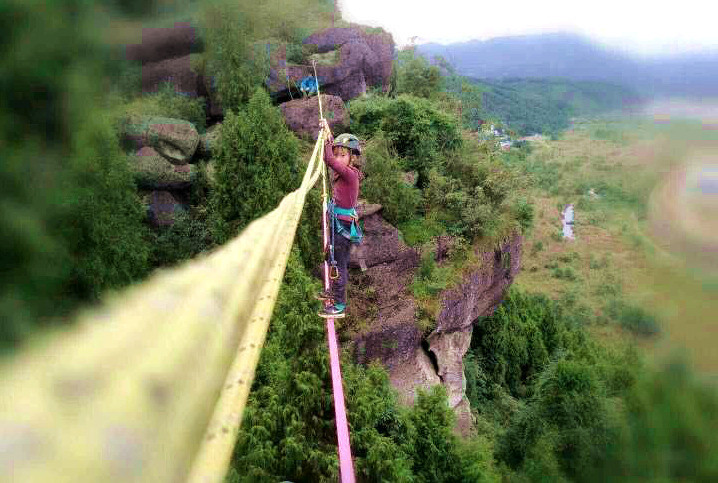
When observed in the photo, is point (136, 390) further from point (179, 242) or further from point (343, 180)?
point (179, 242)

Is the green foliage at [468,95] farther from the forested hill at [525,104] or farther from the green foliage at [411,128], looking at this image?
the green foliage at [411,128]

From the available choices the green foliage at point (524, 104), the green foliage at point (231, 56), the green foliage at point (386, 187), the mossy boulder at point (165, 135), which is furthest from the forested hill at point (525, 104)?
the mossy boulder at point (165, 135)

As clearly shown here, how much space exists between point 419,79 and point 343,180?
1377 centimetres

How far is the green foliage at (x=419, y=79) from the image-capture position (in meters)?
16.6

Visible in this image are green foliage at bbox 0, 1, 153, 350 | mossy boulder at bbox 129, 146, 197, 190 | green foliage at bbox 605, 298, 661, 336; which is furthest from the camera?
mossy boulder at bbox 129, 146, 197, 190

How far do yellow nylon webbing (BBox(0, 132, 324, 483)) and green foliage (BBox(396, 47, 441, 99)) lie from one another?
1679 cm

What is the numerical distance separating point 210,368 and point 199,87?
15.4m

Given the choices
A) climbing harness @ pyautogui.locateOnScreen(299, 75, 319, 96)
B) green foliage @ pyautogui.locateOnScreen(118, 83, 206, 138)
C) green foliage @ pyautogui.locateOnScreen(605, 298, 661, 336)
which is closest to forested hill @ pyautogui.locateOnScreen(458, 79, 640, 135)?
climbing harness @ pyautogui.locateOnScreen(299, 75, 319, 96)

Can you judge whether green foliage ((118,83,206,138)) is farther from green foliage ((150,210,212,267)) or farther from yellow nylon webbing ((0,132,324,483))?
yellow nylon webbing ((0,132,324,483))

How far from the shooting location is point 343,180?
4172 mm

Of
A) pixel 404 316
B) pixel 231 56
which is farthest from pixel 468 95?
pixel 404 316

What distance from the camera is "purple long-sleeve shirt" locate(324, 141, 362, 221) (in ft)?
13.0

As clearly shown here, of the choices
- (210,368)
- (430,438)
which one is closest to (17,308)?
(430,438)

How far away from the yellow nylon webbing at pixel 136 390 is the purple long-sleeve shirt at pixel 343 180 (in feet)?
10.6
